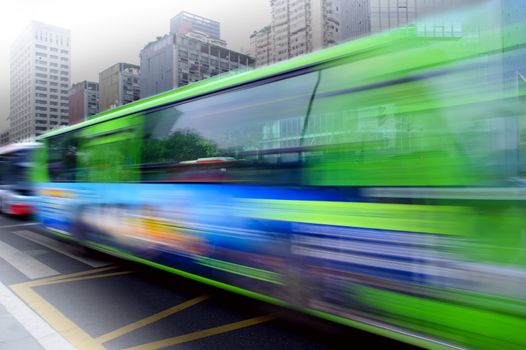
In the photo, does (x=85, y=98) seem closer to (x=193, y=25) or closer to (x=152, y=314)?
(x=193, y=25)

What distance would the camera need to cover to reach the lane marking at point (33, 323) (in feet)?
10.7

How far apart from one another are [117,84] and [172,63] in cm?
1795

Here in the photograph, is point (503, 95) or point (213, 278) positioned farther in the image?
point (213, 278)

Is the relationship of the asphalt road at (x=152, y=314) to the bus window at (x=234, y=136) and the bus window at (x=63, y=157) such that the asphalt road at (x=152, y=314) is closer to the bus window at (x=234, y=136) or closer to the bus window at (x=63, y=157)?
the bus window at (x=234, y=136)

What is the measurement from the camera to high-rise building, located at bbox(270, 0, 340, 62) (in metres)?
116

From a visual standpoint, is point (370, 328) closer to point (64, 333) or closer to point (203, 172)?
point (203, 172)

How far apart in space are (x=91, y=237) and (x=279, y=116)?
4237 millimetres

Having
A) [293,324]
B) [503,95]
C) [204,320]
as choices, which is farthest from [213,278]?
[503,95]

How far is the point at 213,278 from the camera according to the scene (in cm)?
408

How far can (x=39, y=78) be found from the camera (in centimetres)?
12012

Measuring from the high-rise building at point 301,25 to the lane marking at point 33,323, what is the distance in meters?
112

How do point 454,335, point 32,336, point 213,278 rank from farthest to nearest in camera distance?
point 213,278 → point 32,336 → point 454,335

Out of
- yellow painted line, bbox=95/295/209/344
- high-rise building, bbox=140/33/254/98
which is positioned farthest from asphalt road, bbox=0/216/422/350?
high-rise building, bbox=140/33/254/98

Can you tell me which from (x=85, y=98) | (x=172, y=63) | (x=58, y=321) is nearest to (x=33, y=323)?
(x=58, y=321)
